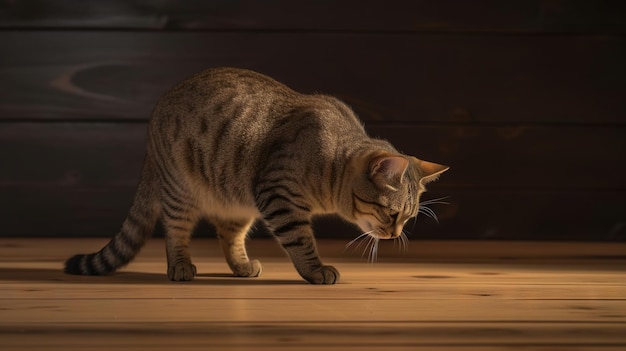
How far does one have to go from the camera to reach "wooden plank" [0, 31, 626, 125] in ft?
10.6

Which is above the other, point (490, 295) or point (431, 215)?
point (490, 295)

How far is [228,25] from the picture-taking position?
127 inches

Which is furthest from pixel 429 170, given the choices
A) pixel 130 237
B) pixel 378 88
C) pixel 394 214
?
pixel 378 88

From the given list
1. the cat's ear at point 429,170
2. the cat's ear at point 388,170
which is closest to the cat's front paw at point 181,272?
the cat's ear at point 388,170

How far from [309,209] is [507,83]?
4.15ft

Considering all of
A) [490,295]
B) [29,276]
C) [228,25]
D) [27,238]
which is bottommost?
[27,238]

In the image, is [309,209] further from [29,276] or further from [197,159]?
[29,276]

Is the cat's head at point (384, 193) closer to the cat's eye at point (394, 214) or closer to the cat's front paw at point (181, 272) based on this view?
→ the cat's eye at point (394, 214)

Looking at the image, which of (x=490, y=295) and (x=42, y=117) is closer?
(x=490, y=295)

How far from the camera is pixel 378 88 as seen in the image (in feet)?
10.7

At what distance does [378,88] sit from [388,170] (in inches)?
43.5

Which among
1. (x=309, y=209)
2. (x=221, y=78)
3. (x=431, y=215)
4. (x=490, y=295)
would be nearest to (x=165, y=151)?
(x=221, y=78)

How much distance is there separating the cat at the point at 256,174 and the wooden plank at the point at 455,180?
793mm

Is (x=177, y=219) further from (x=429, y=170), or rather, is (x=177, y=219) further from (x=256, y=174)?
(x=429, y=170)
